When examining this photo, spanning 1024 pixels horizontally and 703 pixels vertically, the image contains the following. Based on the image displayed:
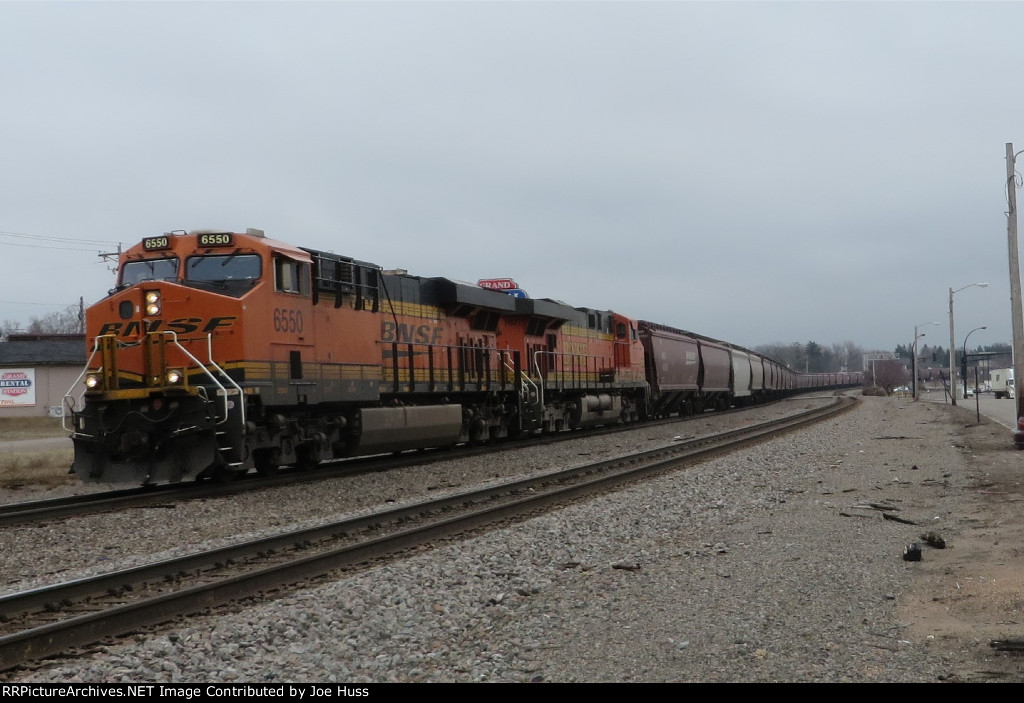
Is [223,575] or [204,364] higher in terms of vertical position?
[204,364]

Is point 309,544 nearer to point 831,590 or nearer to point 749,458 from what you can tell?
point 831,590

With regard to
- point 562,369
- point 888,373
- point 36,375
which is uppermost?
point 36,375

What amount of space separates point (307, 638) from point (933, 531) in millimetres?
6896

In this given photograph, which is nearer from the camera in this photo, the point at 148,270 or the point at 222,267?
the point at 222,267

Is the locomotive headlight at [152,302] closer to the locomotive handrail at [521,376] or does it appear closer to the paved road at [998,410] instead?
the locomotive handrail at [521,376]

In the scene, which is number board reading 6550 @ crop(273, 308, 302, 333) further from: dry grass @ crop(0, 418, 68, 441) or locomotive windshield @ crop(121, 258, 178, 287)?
dry grass @ crop(0, 418, 68, 441)

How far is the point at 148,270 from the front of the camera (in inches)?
539

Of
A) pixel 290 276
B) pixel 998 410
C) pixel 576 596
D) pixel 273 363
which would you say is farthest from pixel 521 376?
pixel 998 410

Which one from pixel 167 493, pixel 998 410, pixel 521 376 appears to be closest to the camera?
pixel 167 493

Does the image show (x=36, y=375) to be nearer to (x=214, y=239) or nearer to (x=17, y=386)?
(x=17, y=386)

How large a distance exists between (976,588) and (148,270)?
1165 cm

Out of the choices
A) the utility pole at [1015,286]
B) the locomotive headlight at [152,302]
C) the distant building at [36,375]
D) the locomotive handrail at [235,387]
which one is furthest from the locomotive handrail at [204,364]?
the distant building at [36,375]

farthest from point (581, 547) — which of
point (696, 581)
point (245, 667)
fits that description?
point (245, 667)

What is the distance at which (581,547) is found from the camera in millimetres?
9031
